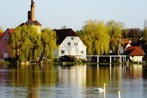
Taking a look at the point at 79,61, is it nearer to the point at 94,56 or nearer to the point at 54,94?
the point at 94,56

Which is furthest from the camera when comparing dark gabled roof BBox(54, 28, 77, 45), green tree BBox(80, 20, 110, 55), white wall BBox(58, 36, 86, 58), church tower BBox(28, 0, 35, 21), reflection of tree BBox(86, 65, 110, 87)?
church tower BBox(28, 0, 35, 21)

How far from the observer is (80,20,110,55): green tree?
292 ft

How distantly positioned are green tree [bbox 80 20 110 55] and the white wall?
1539 mm

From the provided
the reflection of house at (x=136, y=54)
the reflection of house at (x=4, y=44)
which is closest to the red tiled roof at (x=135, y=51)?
the reflection of house at (x=136, y=54)

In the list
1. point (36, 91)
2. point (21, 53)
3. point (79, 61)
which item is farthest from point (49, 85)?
point (79, 61)

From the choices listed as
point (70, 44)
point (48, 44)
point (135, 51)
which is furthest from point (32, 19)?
point (135, 51)

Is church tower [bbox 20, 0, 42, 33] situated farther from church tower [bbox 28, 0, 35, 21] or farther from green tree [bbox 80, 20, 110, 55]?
green tree [bbox 80, 20, 110, 55]

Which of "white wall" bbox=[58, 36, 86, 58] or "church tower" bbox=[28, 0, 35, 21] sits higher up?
"church tower" bbox=[28, 0, 35, 21]

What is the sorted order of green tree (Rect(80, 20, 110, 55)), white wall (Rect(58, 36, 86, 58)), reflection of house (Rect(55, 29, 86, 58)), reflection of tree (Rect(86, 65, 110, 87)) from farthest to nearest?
reflection of house (Rect(55, 29, 86, 58)) < white wall (Rect(58, 36, 86, 58)) < green tree (Rect(80, 20, 110, 55)) < reflection of tree (Rect(86, 65, 110, 87))

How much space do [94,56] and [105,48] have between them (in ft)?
8.20

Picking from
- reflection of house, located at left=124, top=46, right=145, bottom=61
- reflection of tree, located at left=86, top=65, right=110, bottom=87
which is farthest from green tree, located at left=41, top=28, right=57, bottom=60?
reflection of tree, located at left=86, top=65, right=110, bottom=87

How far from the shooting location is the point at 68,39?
3693 inches

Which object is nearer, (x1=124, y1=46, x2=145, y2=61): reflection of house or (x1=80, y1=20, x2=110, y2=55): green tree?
(x1=80, y1=20, x2=110, y2=55): green tree

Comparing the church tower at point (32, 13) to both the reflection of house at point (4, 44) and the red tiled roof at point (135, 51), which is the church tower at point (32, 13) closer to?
the reflection of house at point (4, 44)
